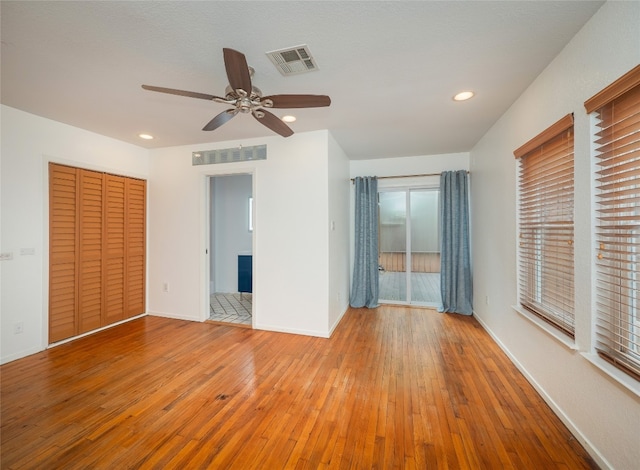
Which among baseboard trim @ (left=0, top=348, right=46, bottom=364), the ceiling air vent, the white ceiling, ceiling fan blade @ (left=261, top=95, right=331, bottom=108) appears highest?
the white ceiling

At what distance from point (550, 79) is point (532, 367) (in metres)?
2.28

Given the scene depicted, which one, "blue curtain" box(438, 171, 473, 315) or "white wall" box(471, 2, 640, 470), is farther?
"blue curtain" box(438, 171, 473, 315)

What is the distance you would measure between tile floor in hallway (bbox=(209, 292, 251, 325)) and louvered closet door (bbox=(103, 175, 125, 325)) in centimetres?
127

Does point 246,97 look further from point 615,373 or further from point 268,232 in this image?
point 615,373

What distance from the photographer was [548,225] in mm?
2039

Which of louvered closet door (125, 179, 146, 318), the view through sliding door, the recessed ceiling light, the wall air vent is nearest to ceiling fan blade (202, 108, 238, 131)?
the wall air vent

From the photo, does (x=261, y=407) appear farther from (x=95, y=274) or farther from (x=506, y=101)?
(x=506, y=101)

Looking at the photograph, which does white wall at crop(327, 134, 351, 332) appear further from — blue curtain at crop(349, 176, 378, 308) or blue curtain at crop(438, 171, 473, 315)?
blue curtain at crop(438, 171, 473, 315)

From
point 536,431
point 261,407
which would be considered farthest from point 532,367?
point 261,407

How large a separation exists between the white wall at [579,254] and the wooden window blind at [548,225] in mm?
112

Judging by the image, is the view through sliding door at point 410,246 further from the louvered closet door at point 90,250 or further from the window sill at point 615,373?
the louvered closet door at point 90,250

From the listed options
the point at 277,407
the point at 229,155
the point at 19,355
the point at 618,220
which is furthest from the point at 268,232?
the point at 618,220

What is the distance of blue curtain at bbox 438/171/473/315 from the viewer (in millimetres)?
4016

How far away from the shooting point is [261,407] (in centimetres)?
193
